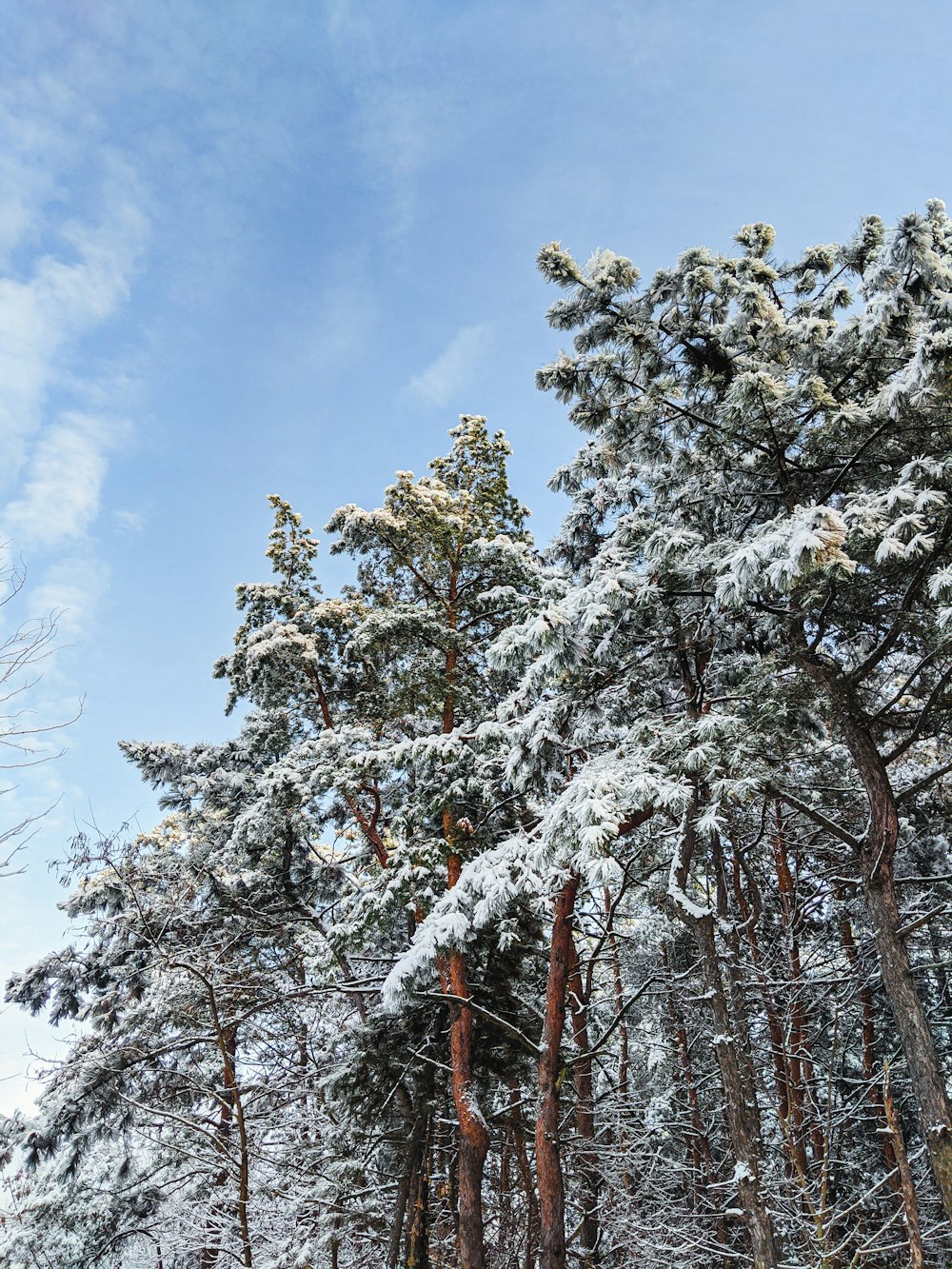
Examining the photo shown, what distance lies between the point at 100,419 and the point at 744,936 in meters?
12.1

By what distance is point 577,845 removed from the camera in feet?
18.9

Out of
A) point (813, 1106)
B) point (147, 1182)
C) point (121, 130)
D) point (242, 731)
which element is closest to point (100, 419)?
point (242, 731)

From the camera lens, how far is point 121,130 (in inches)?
500

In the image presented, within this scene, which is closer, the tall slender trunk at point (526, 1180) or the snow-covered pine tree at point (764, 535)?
the snow-covered pine tree at point (764, 535)

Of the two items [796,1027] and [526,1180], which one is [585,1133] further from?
[796,1027]

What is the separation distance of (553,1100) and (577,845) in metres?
3.67

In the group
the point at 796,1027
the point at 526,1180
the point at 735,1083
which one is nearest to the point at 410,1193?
the point at 526,1180

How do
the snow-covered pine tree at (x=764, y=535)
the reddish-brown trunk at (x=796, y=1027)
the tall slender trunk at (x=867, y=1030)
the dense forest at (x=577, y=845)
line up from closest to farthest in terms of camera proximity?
the snow-covered pine tree at (x=764, y=535), the dense forest at (x=577, y=845), the reddish-brown trunk at (x=796, y=1027), the tall slender trunk at (x=867, y=1030)

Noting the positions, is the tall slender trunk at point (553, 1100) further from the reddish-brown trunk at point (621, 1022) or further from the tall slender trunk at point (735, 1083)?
the reddish-brown trunk at point (621, 1022)

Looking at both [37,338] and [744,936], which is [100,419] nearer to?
[37,338]

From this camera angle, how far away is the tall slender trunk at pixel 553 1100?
6.90 metres

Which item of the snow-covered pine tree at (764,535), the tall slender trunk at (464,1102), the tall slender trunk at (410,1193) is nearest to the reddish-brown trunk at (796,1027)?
the snow-covered pine tree at (764,535)

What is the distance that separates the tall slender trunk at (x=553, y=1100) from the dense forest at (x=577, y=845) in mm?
54

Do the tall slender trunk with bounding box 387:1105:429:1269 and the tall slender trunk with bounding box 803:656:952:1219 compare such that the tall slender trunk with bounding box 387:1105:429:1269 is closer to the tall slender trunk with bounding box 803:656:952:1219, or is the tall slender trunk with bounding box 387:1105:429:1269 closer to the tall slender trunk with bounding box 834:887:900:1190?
the tall slender trunk with bounding box 803:656:952:1219
